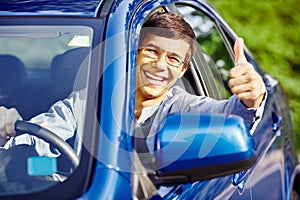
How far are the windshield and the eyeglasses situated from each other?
292 millimetres

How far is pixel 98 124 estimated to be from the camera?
8.26 feet

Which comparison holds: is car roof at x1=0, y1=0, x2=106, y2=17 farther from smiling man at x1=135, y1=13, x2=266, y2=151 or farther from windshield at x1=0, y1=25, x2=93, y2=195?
smiling man at x1=135, y1=13, x2=266, y2=151

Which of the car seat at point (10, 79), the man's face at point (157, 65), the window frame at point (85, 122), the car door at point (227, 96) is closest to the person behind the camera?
the window frame at point (85, 122)

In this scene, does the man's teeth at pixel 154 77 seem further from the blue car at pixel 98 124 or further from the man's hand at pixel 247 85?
the man's hand at pixel 247 85

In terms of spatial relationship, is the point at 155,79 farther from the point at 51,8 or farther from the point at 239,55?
the point at 51,8

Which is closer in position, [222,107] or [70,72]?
[70,72]

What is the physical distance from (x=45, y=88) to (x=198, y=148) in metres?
0.72

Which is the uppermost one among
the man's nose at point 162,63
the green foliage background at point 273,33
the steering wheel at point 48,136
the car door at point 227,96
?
the man's nose at point 162,63

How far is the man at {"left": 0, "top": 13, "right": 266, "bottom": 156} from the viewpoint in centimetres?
283

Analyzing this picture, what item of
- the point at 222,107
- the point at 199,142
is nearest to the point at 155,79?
the point at 222,107

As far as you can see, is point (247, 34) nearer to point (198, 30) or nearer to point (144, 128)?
point (198, 30)

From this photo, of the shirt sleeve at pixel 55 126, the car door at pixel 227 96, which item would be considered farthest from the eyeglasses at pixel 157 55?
the car door at pixel 227 96

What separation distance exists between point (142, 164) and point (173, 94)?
2.39ft

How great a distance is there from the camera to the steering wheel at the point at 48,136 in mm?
2582
